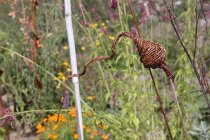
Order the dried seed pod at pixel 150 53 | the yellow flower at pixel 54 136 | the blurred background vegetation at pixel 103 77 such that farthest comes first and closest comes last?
the yellow flower at pixel 54 136
the blurred background vegetation at pixel 103 77
the dried seed pod at pixel 150 53

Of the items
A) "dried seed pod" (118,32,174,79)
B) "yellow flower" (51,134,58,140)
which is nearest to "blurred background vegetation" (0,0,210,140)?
"yellow flower" (51,134,58,140)

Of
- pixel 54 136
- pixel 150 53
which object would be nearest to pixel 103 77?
pixel 54 136

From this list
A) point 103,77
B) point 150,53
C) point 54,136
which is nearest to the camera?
point 150,53

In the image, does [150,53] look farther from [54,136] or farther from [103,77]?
[54,136]

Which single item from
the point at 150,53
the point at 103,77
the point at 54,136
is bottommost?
the point at 54,136

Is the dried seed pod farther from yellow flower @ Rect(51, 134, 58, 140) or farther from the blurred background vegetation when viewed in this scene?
yellow flower @ Rect(51, 134, 58, 140)

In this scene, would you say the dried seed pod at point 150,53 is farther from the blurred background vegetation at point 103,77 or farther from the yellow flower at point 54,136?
the yellow flower at point 54,136

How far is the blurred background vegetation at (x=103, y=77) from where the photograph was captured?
268 centimetres

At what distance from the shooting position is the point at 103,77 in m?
2.66

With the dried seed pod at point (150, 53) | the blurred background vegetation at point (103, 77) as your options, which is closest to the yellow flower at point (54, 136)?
the blurred background vegetation at point (103, 77)

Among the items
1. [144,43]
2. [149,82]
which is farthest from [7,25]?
[144,43]

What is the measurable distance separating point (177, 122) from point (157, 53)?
1.88 metres

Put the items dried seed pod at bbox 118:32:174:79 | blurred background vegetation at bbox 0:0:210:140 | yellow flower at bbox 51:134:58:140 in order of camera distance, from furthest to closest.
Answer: yellow flower at bbox 51:134:58:140 < blurred background vegetation at bbox 0:0:210:140 < dried seed pod at bbox 118:32:174:79

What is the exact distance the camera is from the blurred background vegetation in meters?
2.68
